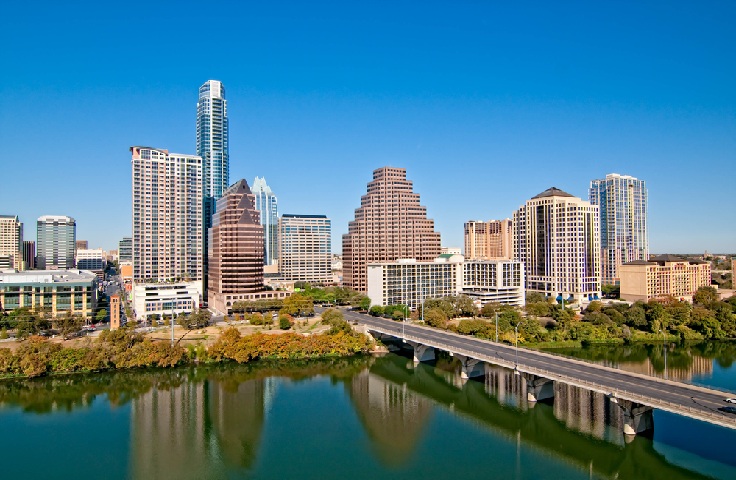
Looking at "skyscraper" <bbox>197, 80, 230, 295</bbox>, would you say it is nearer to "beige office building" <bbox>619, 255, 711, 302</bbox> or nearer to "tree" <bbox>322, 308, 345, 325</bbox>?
"tree" <bbox>322, 308, 345, 325</bbox>

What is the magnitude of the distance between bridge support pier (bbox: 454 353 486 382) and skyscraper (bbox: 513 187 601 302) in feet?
145

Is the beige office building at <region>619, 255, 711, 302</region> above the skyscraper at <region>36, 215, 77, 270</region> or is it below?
below

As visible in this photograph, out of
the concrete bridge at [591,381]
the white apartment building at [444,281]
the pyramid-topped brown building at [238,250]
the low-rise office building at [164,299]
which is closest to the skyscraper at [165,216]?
the low-rise office building at [164,299]

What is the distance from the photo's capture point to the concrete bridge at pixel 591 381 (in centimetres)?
2569

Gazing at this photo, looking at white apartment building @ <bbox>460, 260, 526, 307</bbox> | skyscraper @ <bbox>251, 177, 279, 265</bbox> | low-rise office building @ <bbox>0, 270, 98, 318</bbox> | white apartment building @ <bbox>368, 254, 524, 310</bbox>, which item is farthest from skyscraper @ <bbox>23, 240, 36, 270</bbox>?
white apartment building @ <bbox>460, 260, 526, 307</bbox>

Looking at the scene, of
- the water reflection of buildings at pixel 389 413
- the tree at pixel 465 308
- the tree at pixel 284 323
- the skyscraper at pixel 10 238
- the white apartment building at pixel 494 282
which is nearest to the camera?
the water reflection of buildings at pixel 389 413

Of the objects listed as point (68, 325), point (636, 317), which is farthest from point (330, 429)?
point (636, 317)

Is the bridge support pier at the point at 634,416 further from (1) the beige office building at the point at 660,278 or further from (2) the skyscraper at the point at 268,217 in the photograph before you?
(2) the skyscraper at the point at 268,217

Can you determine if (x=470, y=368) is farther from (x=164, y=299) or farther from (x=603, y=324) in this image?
(x=164, y=299)

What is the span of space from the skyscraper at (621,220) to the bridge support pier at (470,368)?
235ft

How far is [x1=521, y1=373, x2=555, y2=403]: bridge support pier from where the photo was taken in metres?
34.8

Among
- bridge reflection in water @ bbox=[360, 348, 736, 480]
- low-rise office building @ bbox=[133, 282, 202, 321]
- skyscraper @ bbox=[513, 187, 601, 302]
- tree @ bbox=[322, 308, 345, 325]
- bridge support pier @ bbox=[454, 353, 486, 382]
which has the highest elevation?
skyscraper @ bbox=[513, 187, 601, 302]

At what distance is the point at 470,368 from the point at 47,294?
4736 cm

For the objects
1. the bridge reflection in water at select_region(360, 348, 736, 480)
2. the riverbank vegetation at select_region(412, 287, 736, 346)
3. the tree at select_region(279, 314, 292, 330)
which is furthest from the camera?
the tree at select_region(279, 314, 292, 330)
